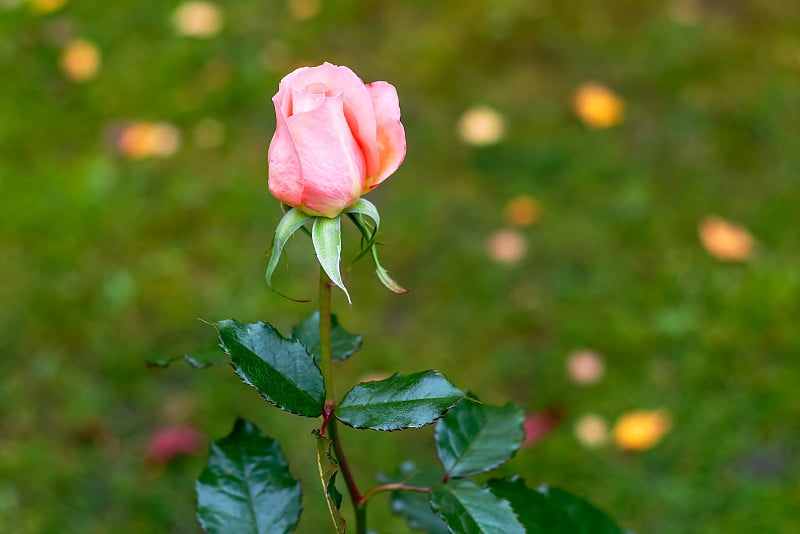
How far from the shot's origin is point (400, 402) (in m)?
0.67

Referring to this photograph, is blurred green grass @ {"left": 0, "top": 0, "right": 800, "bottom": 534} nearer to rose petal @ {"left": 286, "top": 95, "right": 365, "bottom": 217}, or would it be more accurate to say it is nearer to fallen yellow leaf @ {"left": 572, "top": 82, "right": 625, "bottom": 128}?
fallen yellow leaf @ {"left": 572, "top": 82, "right": 625, "bottom": 128}

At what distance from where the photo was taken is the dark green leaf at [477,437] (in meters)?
0.79

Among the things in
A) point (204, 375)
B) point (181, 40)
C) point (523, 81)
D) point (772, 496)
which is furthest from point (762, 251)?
point (181, 40)

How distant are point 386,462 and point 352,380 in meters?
0.21

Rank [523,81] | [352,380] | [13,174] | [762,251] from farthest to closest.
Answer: [523,81], [13,174], [762,251], [352,380]

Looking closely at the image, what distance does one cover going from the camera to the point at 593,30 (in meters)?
2.82

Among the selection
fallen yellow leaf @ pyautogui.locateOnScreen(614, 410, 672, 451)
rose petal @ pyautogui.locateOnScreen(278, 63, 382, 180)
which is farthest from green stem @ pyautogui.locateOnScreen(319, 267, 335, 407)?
fallen yellow leaf @ pyautogui.locateOnScreen(614, 410, 672, 451)

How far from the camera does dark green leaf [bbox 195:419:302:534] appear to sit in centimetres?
76

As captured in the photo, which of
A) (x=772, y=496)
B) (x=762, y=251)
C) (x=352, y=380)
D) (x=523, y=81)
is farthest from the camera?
(x=523, y=81)

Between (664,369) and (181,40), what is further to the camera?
(181,40)

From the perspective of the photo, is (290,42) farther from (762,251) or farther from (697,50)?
(762,251)

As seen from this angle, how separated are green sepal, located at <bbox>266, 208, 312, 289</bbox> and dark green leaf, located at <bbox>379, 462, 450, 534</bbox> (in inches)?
11.2

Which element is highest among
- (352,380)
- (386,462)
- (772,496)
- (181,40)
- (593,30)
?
(181,40)

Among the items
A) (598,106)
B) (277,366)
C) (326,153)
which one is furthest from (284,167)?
(598,106)
